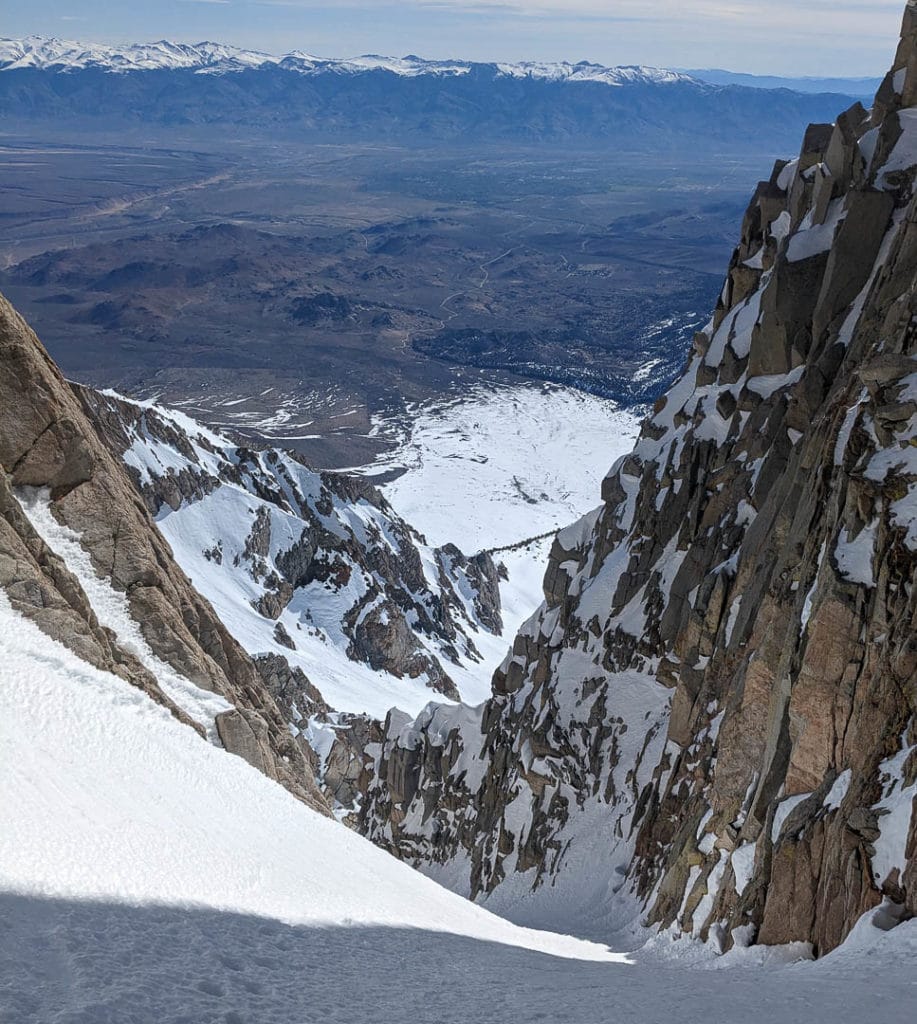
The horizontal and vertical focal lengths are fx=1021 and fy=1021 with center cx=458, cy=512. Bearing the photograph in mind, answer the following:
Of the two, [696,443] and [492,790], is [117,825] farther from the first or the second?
[492,790]

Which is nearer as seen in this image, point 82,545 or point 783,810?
point 783,810

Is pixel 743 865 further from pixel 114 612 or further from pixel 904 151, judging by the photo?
pixel 904 151

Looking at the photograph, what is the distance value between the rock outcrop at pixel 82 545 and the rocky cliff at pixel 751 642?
437 inches

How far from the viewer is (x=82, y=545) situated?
23609 mm

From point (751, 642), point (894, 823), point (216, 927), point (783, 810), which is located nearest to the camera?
point (894, 823)

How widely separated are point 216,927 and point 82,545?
13410 mm

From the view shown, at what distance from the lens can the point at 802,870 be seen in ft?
46.0

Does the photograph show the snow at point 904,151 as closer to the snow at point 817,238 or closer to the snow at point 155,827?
the snow at point 817,238

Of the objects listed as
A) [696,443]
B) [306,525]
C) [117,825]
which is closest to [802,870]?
[117,825]

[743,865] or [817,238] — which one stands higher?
[817,238]

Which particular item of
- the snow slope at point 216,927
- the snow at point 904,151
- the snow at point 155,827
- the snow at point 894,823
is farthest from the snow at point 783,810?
the snow at point 904,151

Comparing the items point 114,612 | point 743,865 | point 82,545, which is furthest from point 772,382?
point 82,545

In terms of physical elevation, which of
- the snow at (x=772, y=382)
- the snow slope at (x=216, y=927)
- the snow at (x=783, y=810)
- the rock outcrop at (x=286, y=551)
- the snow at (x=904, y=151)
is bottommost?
the snow slope at (x=216, y=927)

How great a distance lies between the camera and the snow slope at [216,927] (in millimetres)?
9977
